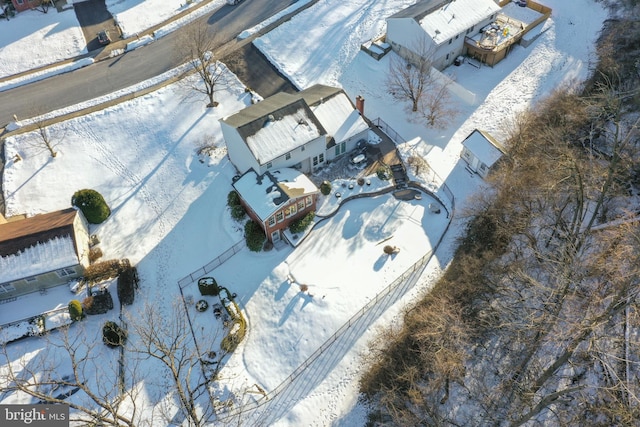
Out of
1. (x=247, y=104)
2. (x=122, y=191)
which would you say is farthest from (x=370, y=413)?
(x=247, y=104)

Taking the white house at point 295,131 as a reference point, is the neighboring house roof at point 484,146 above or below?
below

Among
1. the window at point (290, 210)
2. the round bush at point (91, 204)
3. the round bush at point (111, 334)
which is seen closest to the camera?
the round bush at point (111, 334)

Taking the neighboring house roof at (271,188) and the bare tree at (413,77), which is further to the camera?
the bare tree at (413,77)

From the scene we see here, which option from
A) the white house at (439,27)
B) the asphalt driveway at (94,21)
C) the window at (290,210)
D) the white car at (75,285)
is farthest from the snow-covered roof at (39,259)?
the white house at (439,27)

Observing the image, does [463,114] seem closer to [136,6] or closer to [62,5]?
[136,6]

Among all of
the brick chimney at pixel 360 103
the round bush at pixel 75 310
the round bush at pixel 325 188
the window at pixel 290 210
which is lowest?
the window at pixel 290 210

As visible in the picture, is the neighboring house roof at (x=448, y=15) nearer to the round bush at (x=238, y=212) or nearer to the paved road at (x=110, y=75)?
the paved road at (x=110, y=75)

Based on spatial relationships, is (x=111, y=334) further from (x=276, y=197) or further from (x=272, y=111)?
(x=272, y=111)

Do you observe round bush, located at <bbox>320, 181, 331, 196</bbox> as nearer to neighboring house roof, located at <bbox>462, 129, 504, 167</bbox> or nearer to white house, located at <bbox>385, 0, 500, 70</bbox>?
neighboring house roof, located at <bbox>462, 129, 504, 167</bbox>
